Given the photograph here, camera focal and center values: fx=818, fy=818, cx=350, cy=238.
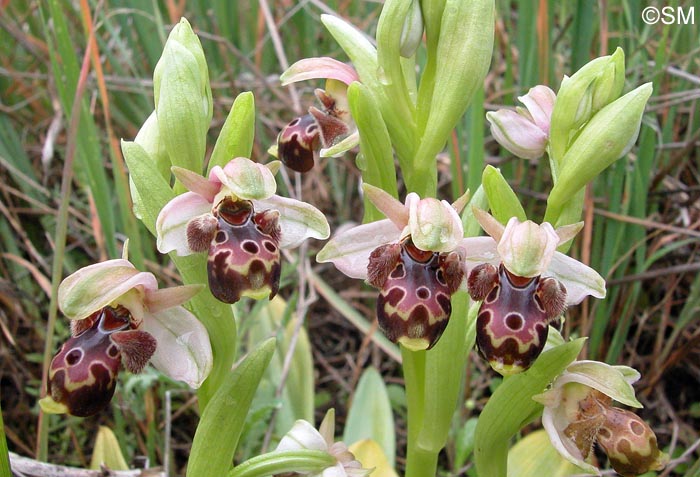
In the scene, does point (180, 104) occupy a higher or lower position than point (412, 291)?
higher

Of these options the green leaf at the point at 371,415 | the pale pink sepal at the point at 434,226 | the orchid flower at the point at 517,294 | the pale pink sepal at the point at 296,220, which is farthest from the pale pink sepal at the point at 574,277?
the green leaf at the point at 371,415

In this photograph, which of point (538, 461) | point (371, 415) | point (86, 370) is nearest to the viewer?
point (86, 370)

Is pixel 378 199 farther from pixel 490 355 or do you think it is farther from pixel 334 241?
pixel 490 355

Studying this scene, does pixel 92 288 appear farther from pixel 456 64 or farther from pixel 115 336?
pixel 456 64

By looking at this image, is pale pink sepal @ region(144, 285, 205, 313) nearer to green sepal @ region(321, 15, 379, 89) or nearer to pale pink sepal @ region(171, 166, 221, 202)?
pale pink sepal @ region(171, 166, 221, 202)

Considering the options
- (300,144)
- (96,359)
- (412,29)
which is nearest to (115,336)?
(96,359)

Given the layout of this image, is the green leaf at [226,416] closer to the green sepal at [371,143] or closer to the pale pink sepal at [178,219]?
the pale pink sepal at [178,219]

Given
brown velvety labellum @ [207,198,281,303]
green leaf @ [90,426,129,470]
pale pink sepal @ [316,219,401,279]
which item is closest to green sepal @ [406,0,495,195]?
pale pink sepal @ [316,219,401,279]
